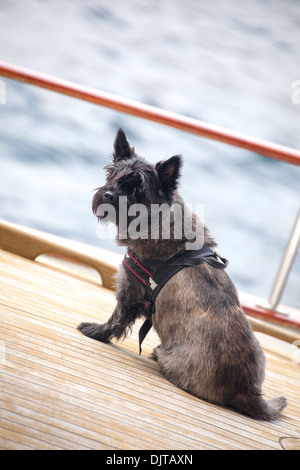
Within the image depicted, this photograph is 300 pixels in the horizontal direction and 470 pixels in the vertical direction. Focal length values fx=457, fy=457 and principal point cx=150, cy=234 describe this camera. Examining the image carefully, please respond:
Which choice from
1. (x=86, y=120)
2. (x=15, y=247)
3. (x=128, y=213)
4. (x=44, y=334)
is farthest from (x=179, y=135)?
(x=44, y=334)

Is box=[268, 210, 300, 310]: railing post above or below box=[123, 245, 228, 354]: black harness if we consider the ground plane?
below

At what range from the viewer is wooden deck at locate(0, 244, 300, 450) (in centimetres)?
119

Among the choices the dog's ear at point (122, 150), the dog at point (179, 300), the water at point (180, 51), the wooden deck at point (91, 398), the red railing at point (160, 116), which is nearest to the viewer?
the wooden deck at point (91, 398)

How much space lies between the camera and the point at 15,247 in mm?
2725

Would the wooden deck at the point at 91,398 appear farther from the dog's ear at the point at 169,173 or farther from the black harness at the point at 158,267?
the dog's ear at the point at 169,173

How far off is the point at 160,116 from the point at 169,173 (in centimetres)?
114

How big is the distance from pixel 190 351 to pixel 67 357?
0.43 metres

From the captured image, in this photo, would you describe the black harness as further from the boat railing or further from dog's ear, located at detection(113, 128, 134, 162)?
the boat railing

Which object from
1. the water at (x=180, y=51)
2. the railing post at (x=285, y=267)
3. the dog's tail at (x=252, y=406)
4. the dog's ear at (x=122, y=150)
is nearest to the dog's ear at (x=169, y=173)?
the dog's ear at (x=122, y=150)

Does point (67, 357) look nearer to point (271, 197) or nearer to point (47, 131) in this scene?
point (271, 197)

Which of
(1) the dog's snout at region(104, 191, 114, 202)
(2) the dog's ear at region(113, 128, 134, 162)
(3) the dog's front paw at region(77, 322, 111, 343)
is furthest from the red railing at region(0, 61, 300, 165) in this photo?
(3) the dog's front paw at region(77, 322, 111, 343)

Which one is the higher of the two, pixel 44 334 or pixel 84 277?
pixel 44 334

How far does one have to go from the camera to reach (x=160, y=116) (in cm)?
274

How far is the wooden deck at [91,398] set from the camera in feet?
3.90
